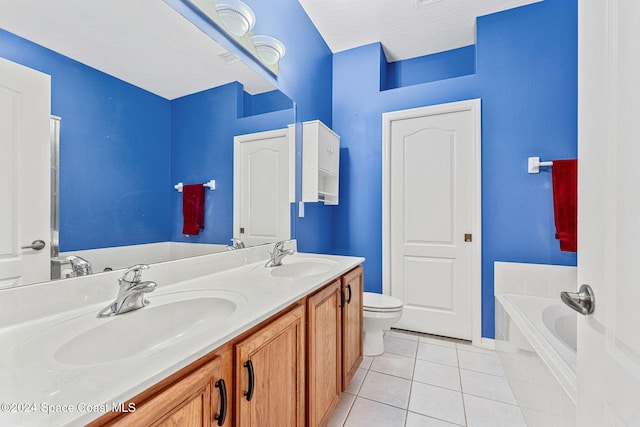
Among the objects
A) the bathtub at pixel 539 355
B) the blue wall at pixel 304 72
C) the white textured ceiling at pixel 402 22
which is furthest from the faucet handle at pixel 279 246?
the white textured ceiling at pixel 402 22

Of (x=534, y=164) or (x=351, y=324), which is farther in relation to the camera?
(x=534, y=164)

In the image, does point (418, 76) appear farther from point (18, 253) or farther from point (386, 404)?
point (18, 253)

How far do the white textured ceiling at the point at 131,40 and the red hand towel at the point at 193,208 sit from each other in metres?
0.41

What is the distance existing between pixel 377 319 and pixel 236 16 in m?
2.15

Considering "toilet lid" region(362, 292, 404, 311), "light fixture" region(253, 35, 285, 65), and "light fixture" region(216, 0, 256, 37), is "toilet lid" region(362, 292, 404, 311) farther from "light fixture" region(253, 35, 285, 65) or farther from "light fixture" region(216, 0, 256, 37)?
"light fixture" region(216, 0, 256, 37)

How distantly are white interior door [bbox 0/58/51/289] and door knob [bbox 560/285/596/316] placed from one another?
54.8 inches

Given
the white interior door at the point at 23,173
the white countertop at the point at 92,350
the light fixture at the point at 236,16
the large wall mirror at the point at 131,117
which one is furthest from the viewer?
the light fixture at the point at 236,16

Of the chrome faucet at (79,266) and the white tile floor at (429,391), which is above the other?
the chrome faucet at (79,266)

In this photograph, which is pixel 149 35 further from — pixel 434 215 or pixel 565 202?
pixel 565 202

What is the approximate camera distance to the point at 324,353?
1303mm

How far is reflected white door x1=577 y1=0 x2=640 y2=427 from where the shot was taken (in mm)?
496

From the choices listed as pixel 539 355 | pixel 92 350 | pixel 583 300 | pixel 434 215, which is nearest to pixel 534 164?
pixel 434 215

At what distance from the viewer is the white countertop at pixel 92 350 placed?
1.41ft

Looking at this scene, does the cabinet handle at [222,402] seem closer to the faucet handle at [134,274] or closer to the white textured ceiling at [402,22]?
the faucet handle at [134,274]
